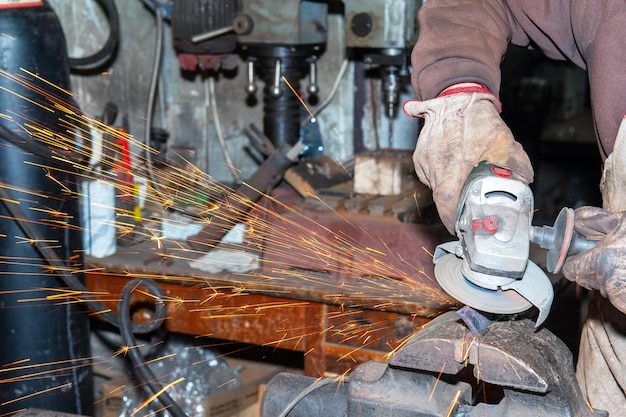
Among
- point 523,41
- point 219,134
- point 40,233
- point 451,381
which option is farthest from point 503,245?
point 219,134

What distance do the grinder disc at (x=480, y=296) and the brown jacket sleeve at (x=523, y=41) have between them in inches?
20.9

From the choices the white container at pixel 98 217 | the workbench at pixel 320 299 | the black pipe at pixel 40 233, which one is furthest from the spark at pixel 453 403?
the white container at pixel 98 217

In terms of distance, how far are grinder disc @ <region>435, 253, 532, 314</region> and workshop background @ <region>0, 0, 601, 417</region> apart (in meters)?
0.92

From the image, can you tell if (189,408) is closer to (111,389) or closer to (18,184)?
(111,389)

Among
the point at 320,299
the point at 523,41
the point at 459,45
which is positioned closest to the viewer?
the point at 459,45

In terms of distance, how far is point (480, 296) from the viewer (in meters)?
1.50

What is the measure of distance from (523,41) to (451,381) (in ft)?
3.36

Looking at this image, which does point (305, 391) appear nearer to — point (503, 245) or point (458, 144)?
point (503, 245)

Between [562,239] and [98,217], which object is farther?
[98,217]

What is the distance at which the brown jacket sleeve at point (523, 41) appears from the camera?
6.00 ft

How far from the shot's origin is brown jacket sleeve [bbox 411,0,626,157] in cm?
183

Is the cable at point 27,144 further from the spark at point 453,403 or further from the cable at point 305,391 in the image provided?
the spark at point 453,403

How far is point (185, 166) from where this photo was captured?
3.65 m

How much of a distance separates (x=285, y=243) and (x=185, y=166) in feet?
3.53
